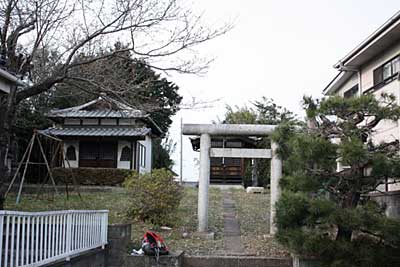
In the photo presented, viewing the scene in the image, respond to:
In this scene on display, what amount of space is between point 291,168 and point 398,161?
175cm

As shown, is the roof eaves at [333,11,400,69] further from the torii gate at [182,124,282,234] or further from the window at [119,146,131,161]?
the window at [119,146,131,161]

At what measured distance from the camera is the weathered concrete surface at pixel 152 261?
345 inches

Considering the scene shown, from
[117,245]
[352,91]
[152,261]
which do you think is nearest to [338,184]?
[152,261]

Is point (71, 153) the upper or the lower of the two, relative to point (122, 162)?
upper

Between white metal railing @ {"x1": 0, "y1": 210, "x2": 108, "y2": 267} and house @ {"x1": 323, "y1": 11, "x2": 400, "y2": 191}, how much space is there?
20.1ft

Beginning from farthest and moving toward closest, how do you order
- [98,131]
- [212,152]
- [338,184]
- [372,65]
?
[98,131], [372,65], [212,152], [338,184]

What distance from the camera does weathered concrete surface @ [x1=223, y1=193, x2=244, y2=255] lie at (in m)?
10.3

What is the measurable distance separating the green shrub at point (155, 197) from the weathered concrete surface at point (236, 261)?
3111mm

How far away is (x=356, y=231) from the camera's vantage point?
7.64 m

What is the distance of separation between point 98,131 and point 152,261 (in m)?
18.6

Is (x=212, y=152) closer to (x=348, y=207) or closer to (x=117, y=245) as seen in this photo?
(x=117, y=245)

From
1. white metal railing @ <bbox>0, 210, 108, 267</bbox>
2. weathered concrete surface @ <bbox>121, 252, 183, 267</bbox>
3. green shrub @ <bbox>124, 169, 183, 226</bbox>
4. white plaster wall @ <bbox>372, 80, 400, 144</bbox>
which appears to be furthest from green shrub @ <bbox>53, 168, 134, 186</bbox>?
white metal railing @ <bbox>0, 210, 108, 267</bbox>

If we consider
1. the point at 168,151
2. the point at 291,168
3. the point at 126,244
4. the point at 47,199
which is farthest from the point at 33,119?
the point at 291,168

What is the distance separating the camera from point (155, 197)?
12.4 meters
